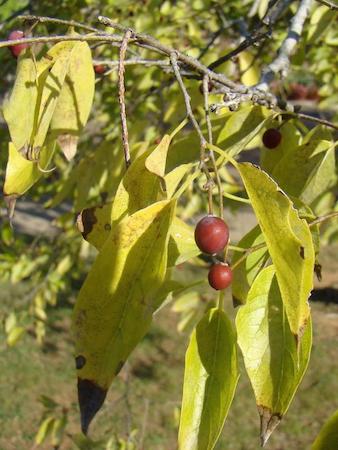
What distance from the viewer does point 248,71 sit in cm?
177

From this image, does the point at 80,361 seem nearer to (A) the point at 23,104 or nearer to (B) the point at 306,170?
(A) the point at 23,104

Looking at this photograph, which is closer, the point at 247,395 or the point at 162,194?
the point at 162,194

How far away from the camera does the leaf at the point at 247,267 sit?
0.82m

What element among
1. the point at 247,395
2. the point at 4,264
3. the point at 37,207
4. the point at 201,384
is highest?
the point at 201,384

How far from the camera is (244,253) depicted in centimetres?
82

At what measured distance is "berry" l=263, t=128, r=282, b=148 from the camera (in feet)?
3.71

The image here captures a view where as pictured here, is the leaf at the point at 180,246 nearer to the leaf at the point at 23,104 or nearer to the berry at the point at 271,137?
the leaf at the point at 23,104

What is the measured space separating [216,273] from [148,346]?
15.3 feet

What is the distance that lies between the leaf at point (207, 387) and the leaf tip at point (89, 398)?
0.09 m

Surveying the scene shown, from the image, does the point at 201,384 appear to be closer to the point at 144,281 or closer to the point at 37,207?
the point at 144,281

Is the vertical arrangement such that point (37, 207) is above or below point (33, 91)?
below

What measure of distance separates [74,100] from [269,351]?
40 centimetres

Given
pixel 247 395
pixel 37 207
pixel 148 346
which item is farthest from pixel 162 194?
pixel 37 207

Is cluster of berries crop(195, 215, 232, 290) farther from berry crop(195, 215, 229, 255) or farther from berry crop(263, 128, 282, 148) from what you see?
berry crop(263, 128, 282, 148)
